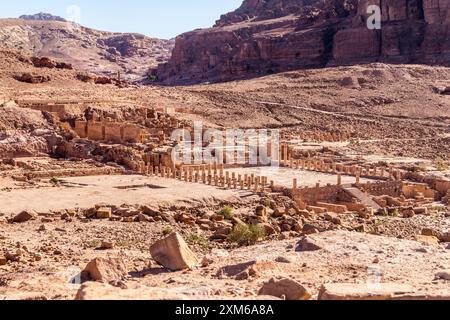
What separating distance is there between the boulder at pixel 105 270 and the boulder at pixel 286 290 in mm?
2783

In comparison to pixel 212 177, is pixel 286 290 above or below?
above

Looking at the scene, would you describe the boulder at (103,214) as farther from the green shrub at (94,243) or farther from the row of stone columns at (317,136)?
the row of stone columns at (317,136)

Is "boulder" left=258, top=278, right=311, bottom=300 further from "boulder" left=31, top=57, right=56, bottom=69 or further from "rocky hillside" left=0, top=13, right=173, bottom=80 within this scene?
"rocky hillside" left=0, top=13, right=173, bottom=80

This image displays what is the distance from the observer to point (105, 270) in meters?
11.6

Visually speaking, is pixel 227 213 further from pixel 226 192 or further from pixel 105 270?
pixel 105 270

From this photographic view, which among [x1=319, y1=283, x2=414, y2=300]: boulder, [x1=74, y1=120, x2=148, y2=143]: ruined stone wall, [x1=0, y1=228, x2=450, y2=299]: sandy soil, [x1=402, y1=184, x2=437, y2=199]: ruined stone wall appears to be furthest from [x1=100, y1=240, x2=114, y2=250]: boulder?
[x1=74, y1=120, x2=148, y2=143]: ruined stone wall

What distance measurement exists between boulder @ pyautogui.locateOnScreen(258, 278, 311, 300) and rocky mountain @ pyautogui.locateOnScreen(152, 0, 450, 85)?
63659 mm

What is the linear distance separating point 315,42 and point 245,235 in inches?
2464

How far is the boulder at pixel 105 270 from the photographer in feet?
37.0

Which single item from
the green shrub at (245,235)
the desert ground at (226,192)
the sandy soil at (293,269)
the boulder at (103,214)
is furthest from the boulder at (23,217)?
the green shrub at (245,235)

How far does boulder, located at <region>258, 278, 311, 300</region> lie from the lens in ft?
28.7

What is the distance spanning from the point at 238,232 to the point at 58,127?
71.8 ft

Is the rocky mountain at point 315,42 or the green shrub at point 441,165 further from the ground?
the rocky mountain at point 315,42

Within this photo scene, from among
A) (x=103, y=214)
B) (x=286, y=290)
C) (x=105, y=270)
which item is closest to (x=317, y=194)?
(x=103, y=214)
